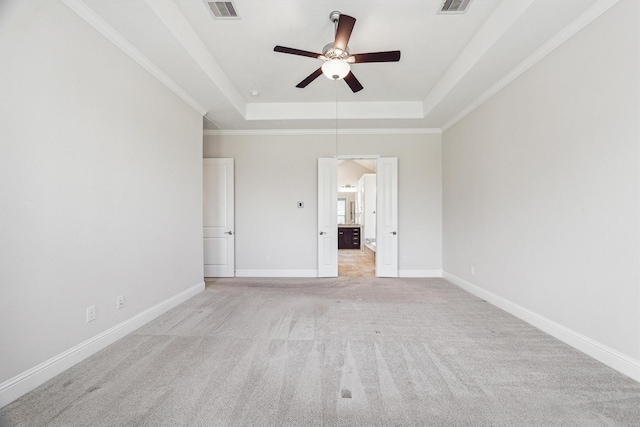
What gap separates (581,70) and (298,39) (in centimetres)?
256

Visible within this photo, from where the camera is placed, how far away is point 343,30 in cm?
218

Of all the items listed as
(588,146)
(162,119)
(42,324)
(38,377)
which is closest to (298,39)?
(162,119)

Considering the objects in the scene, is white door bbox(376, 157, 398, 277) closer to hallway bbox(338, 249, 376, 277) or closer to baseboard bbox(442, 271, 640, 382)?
hallway bbox(338, 249, 376, 277)

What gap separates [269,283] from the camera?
454 centimetres

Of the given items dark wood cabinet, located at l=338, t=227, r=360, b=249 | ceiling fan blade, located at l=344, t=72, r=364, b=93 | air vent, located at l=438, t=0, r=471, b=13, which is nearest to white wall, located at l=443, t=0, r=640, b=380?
air vent, located at l=438, t=0, r=471, b=13

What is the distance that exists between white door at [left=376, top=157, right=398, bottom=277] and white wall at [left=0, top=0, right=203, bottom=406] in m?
3.46

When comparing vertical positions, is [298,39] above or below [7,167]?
above

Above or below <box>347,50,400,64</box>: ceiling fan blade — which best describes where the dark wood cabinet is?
below

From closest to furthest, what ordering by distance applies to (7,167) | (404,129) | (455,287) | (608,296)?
(7,167) → (608,296) → (455,287) → (404,129)

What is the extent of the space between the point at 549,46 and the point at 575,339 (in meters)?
2.63

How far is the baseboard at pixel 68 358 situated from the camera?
1646mm

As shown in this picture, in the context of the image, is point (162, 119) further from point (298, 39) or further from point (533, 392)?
point (533, 392)

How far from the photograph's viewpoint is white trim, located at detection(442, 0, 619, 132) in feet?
6.72

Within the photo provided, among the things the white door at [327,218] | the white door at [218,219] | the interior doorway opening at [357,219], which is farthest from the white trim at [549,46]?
the white door at [218,219]
